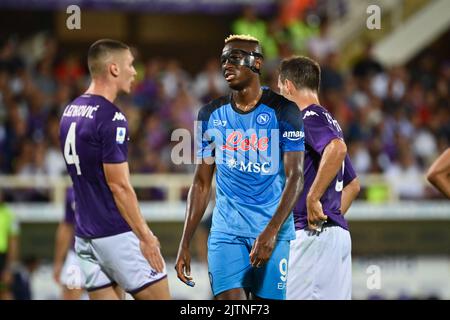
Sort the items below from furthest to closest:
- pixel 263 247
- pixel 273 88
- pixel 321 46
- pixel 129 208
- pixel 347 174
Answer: pixel 321 46 → pixel 273 88 → pixel 347 174 → pixel 129 208 → pixel 263 247

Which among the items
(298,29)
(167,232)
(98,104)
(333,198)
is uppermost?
(298,29)

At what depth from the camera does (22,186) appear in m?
15.2

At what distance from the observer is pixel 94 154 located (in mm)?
7910

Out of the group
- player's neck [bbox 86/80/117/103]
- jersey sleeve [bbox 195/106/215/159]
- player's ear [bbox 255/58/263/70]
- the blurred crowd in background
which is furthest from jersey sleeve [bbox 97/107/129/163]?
the blurred crowd in background

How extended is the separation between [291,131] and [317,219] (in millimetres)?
852

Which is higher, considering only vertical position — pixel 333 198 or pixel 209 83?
pixel 209 83

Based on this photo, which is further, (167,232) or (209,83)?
(209,83)

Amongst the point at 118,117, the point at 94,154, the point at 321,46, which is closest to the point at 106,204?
the point at 94,154

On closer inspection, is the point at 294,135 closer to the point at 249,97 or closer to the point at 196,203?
the point at 249,97

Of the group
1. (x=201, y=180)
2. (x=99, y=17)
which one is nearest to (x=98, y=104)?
(x=201, y=180)

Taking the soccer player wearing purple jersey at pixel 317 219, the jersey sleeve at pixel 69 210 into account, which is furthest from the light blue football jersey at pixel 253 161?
the jersey sleeve at pixel 69 210

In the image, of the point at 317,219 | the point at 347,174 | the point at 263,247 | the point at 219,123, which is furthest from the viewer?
the point at 347,174
